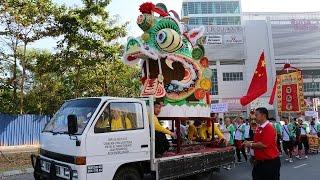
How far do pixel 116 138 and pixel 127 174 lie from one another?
749 mm

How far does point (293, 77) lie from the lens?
23.7 m

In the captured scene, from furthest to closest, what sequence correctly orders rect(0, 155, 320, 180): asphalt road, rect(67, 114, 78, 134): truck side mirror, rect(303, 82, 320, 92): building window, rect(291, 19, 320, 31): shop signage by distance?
rect(303, 82, 320, 92): building window < rect(291, 19, 320, 31): shop signage < rect(0, 155, 320, 180): asphalt road < rect(67, 114, 78, 134): truck side mirror

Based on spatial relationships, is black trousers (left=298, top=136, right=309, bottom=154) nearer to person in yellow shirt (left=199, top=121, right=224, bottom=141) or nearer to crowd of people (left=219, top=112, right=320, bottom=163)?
crowd of people (left=219, top=112, right=320, bottom=163)

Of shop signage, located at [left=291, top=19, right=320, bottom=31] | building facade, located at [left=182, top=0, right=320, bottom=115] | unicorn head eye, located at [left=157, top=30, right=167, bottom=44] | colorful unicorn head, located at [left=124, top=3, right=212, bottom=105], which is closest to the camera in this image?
unicorn head eye, located at [left=157, top=30, right=167, bottom=44]

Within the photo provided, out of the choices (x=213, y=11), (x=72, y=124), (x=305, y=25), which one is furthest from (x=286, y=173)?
(x=305, y=25)

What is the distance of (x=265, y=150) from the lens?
6.78 metres

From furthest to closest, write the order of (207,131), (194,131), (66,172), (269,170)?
(194,131) → (207,131) → (66,172) → (269,170)

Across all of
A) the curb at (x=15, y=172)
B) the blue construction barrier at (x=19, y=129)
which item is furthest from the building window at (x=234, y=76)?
the curb at (x=15, y=172)

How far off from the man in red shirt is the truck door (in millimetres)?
2260

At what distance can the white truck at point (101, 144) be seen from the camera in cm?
725

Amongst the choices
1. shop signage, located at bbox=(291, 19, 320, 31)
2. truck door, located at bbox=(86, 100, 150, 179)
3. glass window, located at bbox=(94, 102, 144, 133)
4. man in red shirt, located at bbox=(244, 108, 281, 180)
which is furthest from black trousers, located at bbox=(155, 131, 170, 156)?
shop signage, located at bbox=(291, 19, 320, 31)

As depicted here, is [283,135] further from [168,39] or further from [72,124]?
[72,124]

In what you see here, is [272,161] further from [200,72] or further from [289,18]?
[289,18]

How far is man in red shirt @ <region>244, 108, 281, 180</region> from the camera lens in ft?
22.1
